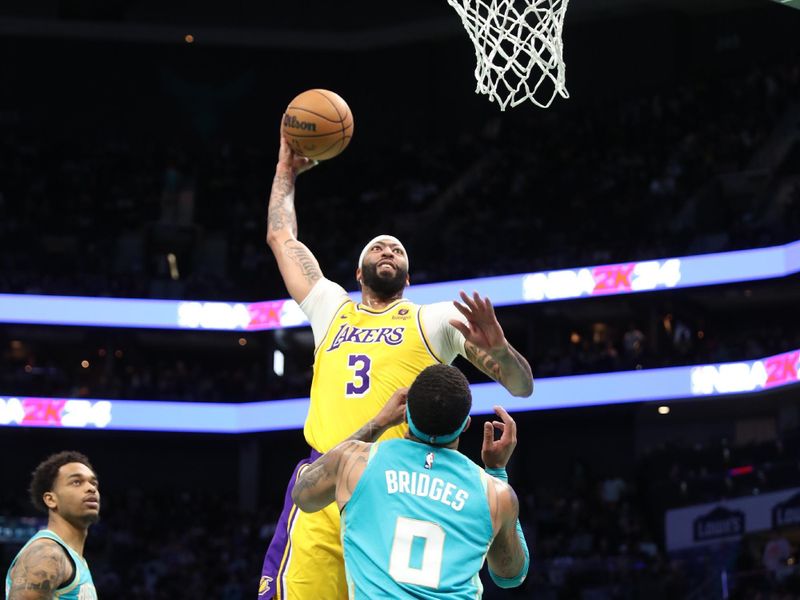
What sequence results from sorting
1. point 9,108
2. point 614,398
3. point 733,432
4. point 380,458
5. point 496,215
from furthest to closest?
point 9,108 → point 496,215 → point 733,432 → point 614,398 → point 380,458

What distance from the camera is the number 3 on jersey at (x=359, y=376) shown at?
580 cm

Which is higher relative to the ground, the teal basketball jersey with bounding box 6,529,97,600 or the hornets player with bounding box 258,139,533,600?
the hornets player with bounding box 258,139,533,600

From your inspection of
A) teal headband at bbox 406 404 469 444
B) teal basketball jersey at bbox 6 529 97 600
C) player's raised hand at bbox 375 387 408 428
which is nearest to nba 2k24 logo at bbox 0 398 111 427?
teal basketball jersey at bbox 6 529 97 600

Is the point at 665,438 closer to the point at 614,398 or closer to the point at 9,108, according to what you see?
the point at 614,398

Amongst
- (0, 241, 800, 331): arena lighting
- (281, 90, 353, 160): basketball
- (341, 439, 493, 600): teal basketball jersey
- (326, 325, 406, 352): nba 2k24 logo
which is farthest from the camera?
(0, 241, 800, 331): arena lighting

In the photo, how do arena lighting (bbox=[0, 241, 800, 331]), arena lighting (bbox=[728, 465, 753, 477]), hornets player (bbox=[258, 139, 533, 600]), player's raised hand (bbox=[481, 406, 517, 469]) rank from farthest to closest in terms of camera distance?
1. arena lighting (bbox=[0, 241, 800, 331])
2. arena lighting (bbox=[728, 465, 753, 477])
3. hornets player (bbox=[258, 139, 533, 600])
4. player's raised hand (bbox=[481, 406, 517, 469])

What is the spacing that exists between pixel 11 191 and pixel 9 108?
4.32 meters

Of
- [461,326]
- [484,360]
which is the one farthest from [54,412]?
[461,326]

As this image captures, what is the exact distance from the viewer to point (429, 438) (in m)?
4.36

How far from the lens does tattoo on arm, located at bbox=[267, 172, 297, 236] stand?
260 inches

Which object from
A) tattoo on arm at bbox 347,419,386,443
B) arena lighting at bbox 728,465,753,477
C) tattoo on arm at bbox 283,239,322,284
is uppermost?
tattoo on arm at bbox 283,239,322,284

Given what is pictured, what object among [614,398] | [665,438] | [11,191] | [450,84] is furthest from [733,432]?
[11,191]

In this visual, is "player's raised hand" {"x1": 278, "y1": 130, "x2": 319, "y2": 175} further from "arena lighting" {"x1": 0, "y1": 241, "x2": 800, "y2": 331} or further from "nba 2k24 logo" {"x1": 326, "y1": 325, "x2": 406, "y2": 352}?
"arena lighting" {"x1": 0, "y1": 241, "x2": 800, "y2": 331}

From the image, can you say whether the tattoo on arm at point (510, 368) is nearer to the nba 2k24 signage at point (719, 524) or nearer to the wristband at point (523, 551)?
the wristband at point (523, 551)
